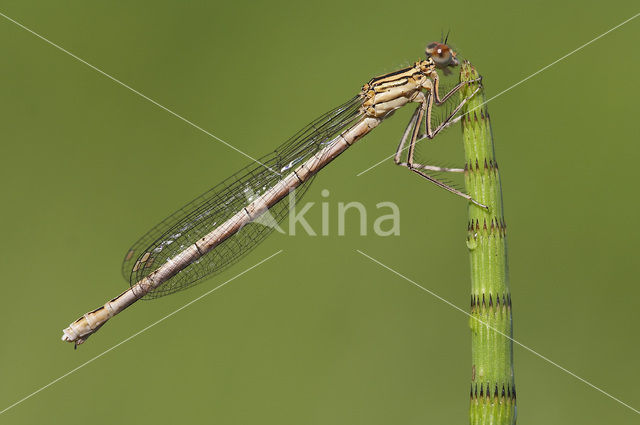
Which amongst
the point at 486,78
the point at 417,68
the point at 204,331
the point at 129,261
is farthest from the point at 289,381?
the point at 486,78

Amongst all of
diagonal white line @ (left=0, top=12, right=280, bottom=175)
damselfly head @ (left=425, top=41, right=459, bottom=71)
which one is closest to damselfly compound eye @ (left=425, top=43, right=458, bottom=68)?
damselfly head @ (left=425, top=41, right=459, bottom=71)

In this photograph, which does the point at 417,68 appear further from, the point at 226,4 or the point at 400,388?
the point at 226,4

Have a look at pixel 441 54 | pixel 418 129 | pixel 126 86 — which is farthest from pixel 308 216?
pixel 126 86

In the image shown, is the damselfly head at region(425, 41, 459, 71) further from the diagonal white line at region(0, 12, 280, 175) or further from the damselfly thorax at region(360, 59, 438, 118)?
the diagonal white line at region(0, 12, 280, 175)

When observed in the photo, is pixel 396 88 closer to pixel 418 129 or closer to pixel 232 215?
pixel 418 129

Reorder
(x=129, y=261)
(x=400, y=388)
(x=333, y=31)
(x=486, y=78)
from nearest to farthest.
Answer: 1. (x=129, y=261)
2. (x=400, y=388)
3. (x=486, y=78)
4. (x=333, y=31)

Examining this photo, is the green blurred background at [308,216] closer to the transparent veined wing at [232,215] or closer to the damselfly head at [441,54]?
the damselfly head at [441,54]

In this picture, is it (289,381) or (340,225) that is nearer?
(289,381)
